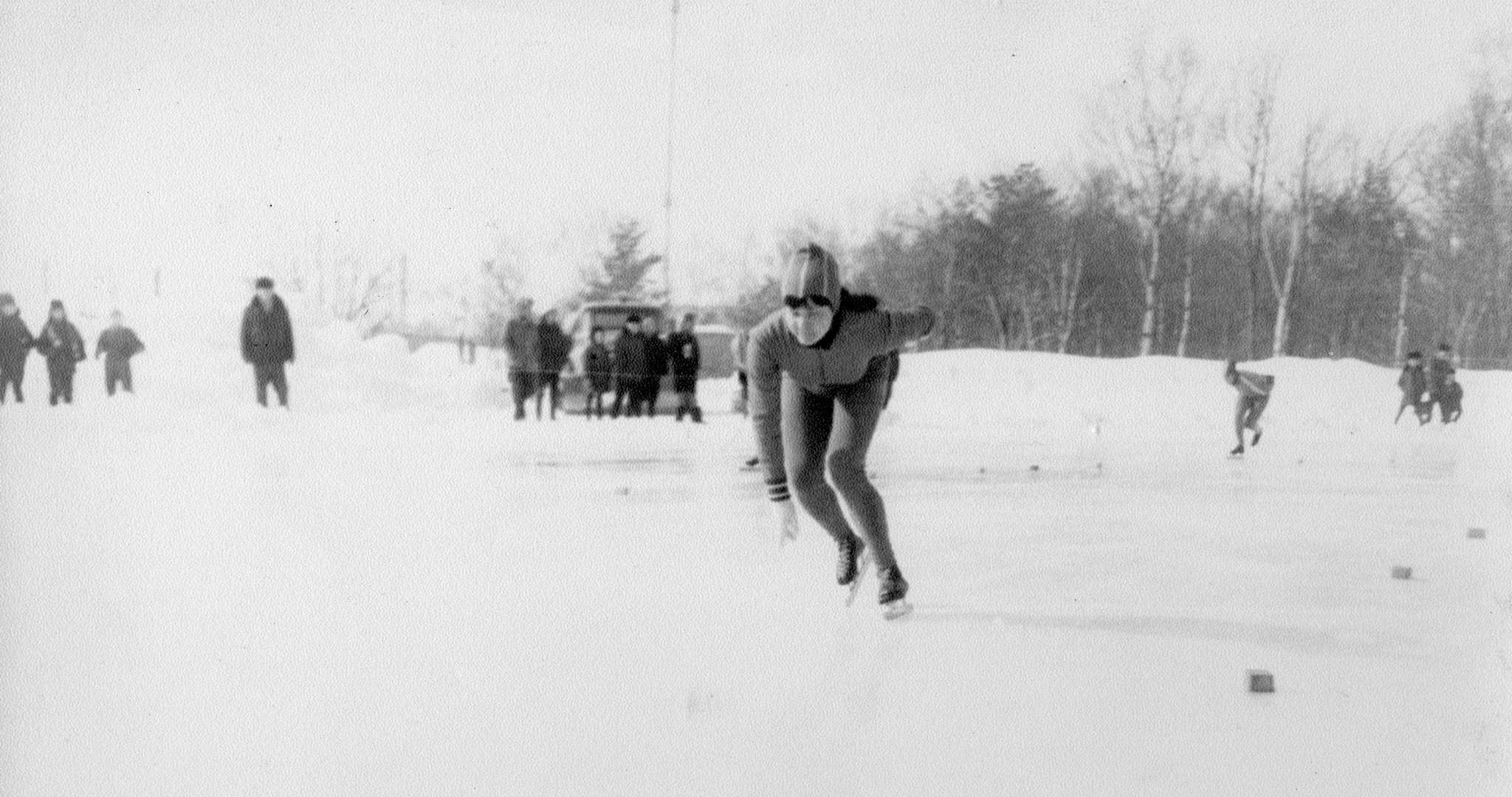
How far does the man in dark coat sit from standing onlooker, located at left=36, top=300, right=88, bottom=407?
643mm

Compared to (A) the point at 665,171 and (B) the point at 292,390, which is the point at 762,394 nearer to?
(A) the point at 665,171

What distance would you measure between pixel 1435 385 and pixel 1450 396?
0.46 feet

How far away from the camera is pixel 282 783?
2.52 m

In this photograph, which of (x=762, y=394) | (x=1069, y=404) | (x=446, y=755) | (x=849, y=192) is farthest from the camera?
(x=1069, y=404)

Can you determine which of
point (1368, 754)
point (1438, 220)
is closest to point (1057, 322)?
point (1438, 220)

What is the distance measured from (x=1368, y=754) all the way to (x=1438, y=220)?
10.8ft

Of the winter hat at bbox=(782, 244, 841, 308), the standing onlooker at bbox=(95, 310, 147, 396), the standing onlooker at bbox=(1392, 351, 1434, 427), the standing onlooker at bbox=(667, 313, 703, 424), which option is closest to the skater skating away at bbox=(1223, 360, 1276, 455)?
the standing onlooker at bbox=(1392, 351, 1434, 427)

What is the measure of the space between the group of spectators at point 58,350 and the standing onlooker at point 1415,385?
18.0 ft

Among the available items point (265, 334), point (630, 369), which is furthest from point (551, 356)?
point (265, 334)

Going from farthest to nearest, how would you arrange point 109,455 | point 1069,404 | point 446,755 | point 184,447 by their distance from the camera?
1. point 1069,404
2. point 184,447
3. point 109,455
4. point 446,755

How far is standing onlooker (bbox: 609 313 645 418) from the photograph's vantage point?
7137 millimetres

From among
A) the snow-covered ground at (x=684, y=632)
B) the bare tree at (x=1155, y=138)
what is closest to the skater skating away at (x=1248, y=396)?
the bare tree at (x=1155, y=138)

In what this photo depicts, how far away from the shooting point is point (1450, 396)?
18.0ft

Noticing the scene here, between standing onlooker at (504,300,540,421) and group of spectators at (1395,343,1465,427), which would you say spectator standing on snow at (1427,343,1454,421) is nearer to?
group of spectators at (1395,343,1465,427)
